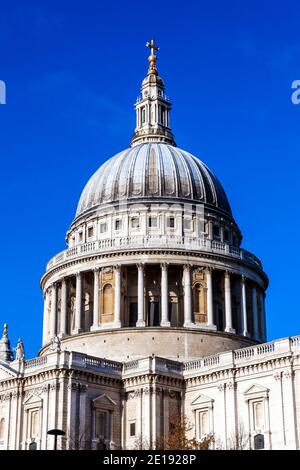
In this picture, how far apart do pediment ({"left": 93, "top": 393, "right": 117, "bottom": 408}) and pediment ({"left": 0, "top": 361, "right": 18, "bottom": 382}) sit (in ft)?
24.2

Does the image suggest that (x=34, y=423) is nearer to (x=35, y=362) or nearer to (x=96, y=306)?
(x=35, y=362)

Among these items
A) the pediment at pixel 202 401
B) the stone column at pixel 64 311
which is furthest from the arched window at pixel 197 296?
the pediment at pixel 202 401

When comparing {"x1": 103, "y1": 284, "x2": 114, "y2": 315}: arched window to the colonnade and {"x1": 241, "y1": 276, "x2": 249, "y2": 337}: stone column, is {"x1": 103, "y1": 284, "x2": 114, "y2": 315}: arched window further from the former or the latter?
{"x1": 241, "y1": 276, "x2": 249, "y2": 337}: stone column

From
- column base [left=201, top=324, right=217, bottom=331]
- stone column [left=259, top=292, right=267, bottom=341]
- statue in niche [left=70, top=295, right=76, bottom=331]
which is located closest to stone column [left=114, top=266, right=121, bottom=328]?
statue in niche [left=70, top=295, right=76, bottom=331]

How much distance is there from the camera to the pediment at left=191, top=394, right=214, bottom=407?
237 ft

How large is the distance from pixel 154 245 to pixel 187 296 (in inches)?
227

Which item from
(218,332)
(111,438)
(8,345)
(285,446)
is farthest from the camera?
(8,345)

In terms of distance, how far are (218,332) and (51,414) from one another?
67.0 ft

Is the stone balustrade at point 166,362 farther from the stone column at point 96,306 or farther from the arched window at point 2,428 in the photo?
the stone column at point 96,306

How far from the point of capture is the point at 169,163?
307 ft

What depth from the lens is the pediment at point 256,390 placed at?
224 ft

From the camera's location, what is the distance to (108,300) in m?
84.6
